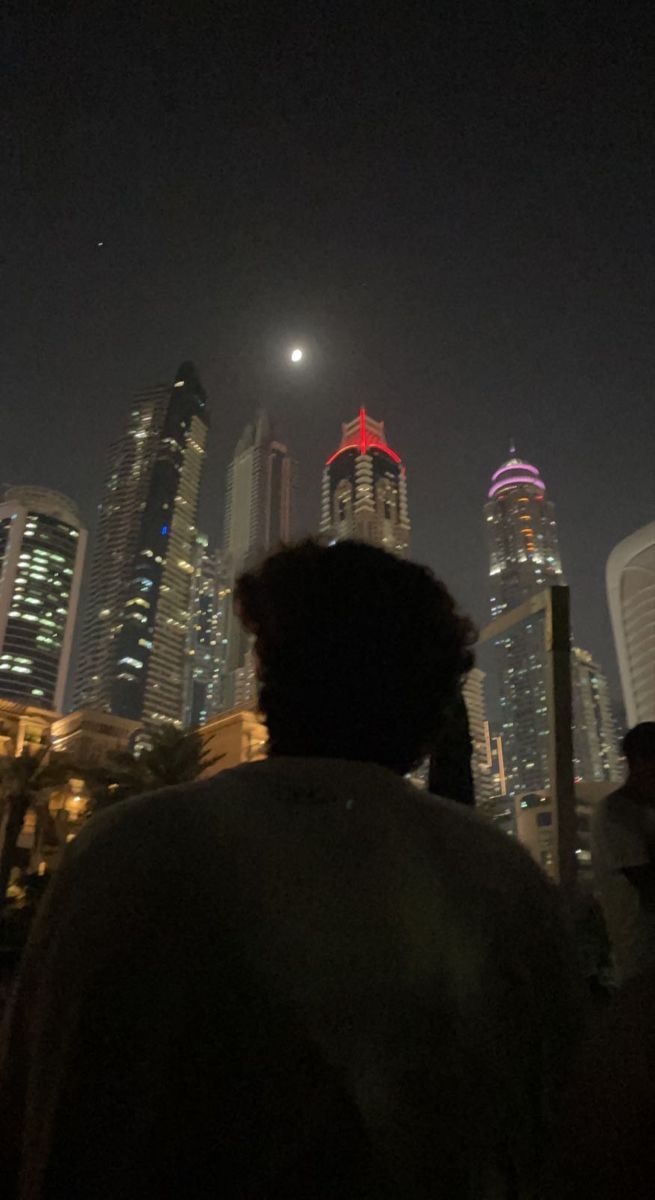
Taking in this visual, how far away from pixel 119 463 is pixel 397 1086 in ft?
→ 565

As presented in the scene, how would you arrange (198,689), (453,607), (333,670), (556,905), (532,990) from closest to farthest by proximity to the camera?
(532,990) < (556,905) < (333,670) < (453,607) < (198,689)

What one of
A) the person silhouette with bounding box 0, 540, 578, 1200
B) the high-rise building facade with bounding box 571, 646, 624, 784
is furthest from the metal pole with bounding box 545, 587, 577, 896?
the high-rise building facade with bounding box 571, 646, 624, 784

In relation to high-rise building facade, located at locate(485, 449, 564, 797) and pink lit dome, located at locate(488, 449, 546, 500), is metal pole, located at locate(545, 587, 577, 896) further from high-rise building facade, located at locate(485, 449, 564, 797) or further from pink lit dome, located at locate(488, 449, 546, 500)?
pink lit dome, located at locate(488, 449, 546, 500)

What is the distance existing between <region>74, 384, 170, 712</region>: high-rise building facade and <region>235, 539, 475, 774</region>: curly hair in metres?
132

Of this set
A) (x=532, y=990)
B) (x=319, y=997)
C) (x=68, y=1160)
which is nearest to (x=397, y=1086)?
(x=319, y=997)

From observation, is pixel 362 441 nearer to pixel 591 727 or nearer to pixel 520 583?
pixel 520 583

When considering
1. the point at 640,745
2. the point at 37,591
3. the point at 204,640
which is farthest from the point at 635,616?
the point at 204,640

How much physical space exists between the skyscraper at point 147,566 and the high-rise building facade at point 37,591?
34.4 feet

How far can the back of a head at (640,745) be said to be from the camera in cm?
346

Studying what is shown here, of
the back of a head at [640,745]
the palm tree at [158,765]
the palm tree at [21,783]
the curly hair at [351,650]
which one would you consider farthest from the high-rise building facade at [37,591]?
the curly hair at [351,650]

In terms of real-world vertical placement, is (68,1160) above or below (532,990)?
below

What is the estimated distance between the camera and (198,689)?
145 metres

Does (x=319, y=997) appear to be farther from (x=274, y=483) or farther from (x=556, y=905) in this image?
(x=274, y=483)

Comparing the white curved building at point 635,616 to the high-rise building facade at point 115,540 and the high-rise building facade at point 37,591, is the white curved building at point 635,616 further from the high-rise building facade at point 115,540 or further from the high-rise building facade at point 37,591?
the high-rise building facade at point 115,540
